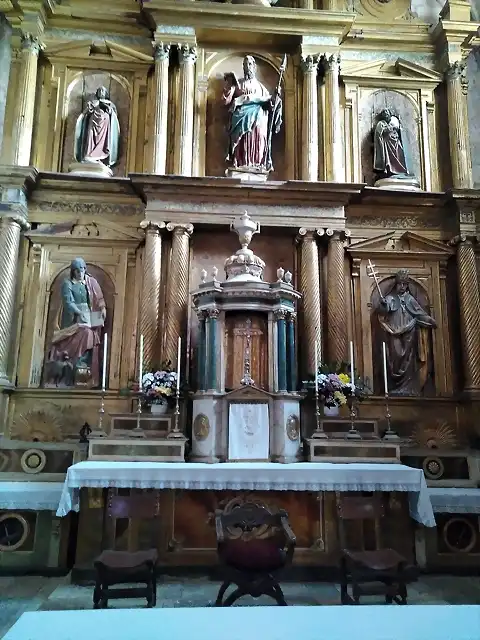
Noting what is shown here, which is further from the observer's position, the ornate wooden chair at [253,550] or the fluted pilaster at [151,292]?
the fluted pilaster at [151,292]

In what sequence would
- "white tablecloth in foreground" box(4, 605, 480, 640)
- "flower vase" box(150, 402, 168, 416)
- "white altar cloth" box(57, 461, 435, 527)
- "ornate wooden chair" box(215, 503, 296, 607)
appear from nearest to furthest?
"white tablecloth in foreground" box(4, 605, 480, 640) < "ornate wooden chair" box(215, 503, 296, 607) < "white altar cloth" box(57, 461, 435, 527) < "flower vase" box(150, 402, 168, 416)

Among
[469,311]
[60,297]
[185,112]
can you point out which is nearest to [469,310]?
[469,311]

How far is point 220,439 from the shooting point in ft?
21.4

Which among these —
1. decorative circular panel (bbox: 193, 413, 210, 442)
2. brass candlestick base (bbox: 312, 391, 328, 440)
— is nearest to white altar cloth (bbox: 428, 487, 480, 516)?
brass candlestick base (bbox: 312, 391, 328, 440)

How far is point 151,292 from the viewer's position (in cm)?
810

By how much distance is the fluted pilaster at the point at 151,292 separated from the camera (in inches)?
311

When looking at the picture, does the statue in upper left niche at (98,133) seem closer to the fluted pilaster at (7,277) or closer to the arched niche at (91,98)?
the arched niche at (91,98)

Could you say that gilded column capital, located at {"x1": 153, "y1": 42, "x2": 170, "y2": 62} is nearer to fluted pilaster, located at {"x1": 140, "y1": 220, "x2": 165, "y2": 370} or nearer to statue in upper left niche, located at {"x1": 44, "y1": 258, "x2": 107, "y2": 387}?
fluted pilaster, located at {"x1": 140, "y1": 220, "x2": 165, "y2": 370}

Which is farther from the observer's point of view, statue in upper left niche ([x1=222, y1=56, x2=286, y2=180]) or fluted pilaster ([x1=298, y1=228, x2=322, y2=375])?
statue in upper left niche ([x1=222, y1=56, x2=286, y2=180])

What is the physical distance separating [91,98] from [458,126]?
19.4ft

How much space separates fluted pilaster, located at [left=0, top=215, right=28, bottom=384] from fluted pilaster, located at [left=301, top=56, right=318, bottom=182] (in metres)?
4.31

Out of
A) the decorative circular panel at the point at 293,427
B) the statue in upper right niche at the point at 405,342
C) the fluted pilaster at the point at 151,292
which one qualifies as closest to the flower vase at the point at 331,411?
the decorative circular panel at the point at 293,427

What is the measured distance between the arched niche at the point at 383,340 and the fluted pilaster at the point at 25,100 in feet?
18.5

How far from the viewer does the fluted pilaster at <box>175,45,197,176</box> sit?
859cm
